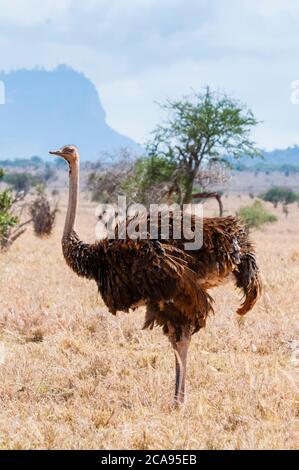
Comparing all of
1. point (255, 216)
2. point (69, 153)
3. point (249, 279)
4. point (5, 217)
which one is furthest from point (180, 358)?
point (255, 216)

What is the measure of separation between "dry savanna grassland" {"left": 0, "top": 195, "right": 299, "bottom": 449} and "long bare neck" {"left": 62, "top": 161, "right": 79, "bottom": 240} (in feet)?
3.65

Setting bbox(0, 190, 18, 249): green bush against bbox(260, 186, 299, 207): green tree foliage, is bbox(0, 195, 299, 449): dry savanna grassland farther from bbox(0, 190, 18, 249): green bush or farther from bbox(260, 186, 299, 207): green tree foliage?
bbox(260, 186, 299, 207): green tree foliage

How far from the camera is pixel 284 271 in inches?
435

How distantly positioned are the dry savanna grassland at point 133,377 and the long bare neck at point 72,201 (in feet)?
3.65

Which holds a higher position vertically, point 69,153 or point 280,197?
point 69,153

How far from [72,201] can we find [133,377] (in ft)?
4.81

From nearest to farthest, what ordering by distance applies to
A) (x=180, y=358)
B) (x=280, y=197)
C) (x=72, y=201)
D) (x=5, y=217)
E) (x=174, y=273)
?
(x=174, y=273) < (x=180, y=358) < (x=72, y=201) < (x=5, y=217) < (x=280, y=197)

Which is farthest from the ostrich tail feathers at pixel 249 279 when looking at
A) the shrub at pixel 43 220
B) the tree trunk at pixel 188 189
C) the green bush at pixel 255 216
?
the green bush at pixel 255 216

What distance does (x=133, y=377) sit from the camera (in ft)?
18.1

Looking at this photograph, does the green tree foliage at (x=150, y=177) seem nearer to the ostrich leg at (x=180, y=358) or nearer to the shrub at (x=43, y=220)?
the shrub at (x=43, y=220)

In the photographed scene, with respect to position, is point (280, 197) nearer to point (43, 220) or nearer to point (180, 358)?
point (43, 220)

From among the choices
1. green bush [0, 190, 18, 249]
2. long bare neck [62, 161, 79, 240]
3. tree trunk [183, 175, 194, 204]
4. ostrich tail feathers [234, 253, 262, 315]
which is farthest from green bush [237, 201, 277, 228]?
ostrich tail feathers [234, 253, 262, 315]

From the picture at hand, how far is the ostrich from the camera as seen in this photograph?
190 inches

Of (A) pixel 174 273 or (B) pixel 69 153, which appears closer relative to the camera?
(A) pixel 174 273
